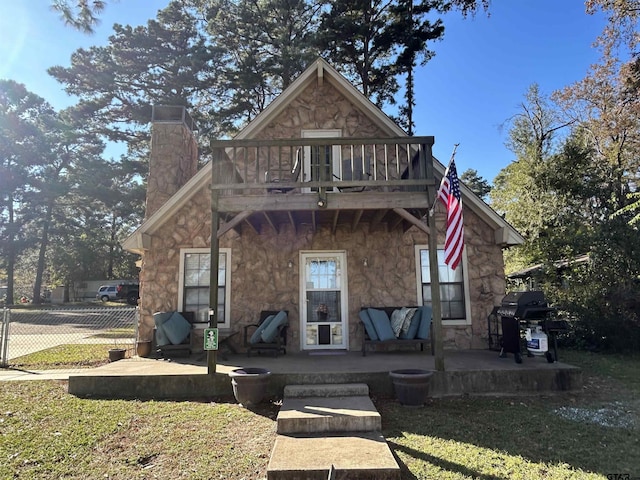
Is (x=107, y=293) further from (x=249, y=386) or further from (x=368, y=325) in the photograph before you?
(x=249, y=386)

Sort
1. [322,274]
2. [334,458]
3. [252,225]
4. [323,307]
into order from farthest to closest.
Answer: [322,274], [323,307], [252,225], [334,458]

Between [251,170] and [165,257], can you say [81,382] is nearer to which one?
[165,257]

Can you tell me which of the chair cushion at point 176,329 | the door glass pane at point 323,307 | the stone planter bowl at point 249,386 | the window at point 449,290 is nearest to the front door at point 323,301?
the door glass pane at point 323,307

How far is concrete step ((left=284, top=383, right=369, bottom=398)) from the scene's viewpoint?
5.13m

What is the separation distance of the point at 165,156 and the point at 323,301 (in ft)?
17.1

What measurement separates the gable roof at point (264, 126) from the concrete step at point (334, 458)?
5.42 m

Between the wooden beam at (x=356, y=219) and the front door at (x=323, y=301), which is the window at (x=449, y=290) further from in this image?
the front door at (x=323, y=301)

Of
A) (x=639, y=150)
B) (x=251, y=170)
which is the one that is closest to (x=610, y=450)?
(x=251, y=170)

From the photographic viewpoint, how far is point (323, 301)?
316 inches

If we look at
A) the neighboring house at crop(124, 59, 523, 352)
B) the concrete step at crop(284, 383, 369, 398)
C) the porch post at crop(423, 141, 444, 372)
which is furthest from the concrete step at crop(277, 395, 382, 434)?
the neighboring house at crop(124, 59, 523, 352)

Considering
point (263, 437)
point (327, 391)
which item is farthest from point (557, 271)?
point (263, 437)

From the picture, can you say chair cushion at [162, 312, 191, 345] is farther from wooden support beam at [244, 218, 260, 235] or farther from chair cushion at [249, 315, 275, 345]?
wooden support beam at [244, 218, 260, 235]

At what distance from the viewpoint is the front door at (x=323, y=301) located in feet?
26.0

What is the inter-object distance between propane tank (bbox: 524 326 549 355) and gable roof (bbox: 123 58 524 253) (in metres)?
2.22
